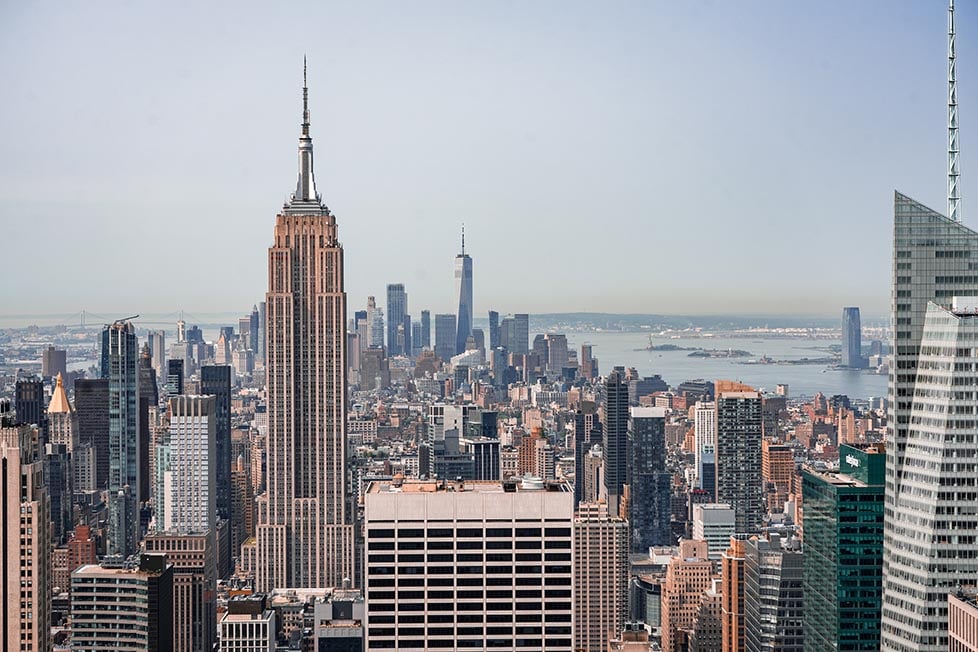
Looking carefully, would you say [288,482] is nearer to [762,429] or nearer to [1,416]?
[762,429]

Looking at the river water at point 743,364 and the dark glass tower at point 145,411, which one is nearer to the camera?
the river water at point 743,364

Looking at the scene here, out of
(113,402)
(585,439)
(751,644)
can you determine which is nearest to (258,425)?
(113,402)

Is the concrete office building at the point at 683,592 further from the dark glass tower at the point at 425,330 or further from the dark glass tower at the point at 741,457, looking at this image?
the dark glass tower at the point at 425,330

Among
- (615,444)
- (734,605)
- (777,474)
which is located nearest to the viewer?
(734,605)

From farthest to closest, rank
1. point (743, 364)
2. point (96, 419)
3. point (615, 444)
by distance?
point (615, 444) → point (96, 419) → point (743, 364)

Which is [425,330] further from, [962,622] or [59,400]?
[962,622]

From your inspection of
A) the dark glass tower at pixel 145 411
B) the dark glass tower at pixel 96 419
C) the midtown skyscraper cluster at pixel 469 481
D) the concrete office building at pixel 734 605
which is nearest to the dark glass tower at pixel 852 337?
the midtown skyscraper cluster at pixel 469 481

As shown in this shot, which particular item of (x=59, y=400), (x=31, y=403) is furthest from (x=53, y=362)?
(x=59, y=400)
